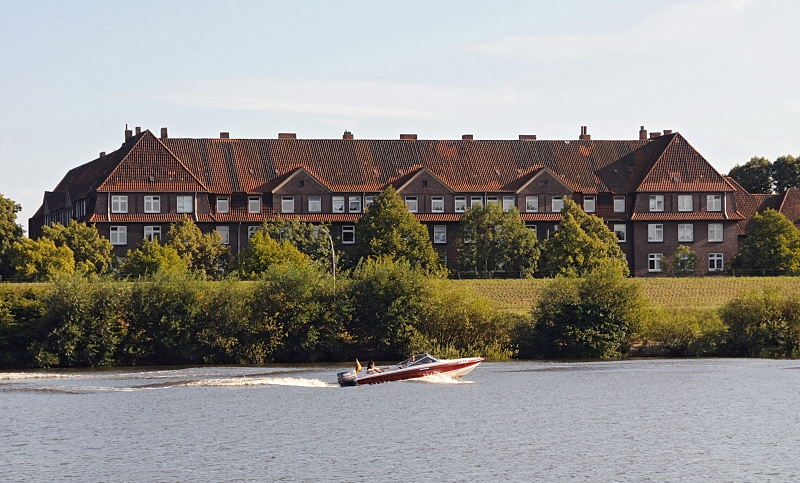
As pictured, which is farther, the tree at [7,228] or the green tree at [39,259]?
the tree at [7,228]

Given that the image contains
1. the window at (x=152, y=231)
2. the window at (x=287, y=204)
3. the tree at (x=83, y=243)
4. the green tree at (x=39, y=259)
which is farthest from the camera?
the window at (x=287, y=204)

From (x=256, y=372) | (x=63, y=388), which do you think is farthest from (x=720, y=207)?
(x=63, y=388)

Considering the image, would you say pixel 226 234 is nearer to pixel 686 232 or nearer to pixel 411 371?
pixel 686 232

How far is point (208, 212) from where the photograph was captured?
110438 millimetres

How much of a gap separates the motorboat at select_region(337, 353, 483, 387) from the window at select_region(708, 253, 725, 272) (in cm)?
5321

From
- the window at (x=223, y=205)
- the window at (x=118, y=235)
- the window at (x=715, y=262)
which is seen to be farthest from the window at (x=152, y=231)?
the window at (x=715, y=262)

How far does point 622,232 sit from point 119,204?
139 ft

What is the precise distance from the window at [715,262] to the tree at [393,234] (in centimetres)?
2546

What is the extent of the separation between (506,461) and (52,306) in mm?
36471

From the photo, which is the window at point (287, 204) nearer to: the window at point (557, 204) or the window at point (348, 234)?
the window at point (348, 234)

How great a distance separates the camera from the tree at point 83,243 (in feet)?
324

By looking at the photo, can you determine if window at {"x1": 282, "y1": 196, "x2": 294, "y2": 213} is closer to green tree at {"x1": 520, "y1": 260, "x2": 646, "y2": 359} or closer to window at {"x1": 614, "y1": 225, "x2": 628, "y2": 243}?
window at {"x1": 614, "y1": 225, "x2": 628, "y2": 243}

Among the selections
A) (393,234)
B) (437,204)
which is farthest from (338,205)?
(393,234)

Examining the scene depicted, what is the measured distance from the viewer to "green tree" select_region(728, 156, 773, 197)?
146125mm
